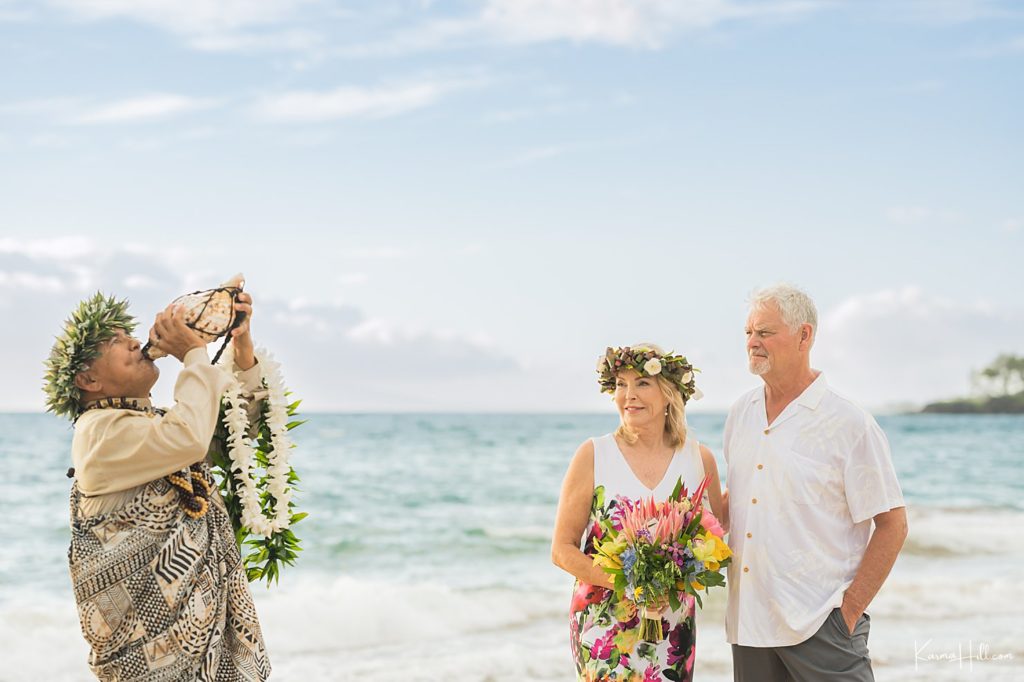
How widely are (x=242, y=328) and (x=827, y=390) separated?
2.29m

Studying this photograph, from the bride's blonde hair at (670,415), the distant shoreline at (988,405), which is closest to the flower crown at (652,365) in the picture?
the bride's blonde hair at (670,415)

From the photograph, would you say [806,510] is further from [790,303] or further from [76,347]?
[76,347]

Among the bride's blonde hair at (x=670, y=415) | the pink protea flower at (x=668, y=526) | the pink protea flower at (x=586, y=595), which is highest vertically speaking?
the bride's blonde hair at (x=670, y=415)

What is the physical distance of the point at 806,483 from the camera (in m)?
4.11

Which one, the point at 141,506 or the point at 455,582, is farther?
the point at 455,582

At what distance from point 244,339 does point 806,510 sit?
2.23 meters

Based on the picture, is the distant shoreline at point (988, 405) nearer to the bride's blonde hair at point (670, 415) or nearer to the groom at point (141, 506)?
Result: the bride's blonde hair at point (670, 415)

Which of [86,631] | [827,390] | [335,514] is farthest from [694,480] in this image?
[335,514]

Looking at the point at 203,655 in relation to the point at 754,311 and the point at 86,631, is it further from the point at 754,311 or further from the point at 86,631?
the point at 754,311

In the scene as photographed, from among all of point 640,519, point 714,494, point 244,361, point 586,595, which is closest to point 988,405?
point 714,494

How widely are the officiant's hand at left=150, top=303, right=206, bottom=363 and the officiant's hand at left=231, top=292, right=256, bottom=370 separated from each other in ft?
0.61

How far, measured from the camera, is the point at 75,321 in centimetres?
347

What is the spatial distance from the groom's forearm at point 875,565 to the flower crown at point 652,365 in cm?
91

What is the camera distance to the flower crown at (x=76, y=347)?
3424 mm
